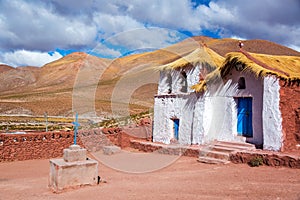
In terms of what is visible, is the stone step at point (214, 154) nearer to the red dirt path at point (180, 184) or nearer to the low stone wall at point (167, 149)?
the low stone wall at point (167, 149)

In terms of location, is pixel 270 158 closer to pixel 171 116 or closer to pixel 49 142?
pixel 171 116

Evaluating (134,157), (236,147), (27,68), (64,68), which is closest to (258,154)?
(236,147)

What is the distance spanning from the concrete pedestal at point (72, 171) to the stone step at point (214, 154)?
5.25m

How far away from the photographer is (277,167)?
10.3m

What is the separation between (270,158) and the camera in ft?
34.6

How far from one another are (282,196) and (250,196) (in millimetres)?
704

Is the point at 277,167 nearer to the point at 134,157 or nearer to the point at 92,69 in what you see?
the point at 134,157

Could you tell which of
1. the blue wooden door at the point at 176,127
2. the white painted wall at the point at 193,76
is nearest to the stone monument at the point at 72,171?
the blue wooden door at the point at 176,127

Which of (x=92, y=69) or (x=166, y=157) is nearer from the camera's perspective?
(x=166, y=157)

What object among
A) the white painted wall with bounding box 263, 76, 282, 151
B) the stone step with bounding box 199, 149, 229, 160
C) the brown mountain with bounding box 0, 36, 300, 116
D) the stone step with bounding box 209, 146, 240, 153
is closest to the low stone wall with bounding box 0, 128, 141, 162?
the stone step with bounding box 199, 149, 229, 160

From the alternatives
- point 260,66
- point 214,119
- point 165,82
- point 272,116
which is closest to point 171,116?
point 165,82

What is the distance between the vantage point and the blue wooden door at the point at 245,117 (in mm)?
13242

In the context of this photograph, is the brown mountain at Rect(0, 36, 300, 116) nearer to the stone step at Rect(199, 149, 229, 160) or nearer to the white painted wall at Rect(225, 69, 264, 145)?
the white painted wall at Rect(225, 69, 264, 145)

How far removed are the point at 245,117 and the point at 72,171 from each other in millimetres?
8136
